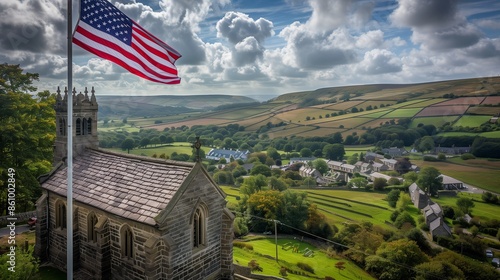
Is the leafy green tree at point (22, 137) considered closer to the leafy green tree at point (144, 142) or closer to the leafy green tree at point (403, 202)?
the leafy green tree at point (403, 202)

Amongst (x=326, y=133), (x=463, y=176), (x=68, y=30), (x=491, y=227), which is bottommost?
(x=491, y=227)

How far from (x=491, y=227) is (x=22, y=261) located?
90287 mm

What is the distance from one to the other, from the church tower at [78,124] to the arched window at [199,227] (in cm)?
1265

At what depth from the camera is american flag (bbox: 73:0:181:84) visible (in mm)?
11203

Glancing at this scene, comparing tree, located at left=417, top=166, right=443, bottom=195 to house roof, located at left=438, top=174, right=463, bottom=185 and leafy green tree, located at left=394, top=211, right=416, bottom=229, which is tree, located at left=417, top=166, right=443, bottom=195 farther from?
leafy green tree, located at left=394, top=211, right=416, bottom=229

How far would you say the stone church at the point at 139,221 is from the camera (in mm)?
14984

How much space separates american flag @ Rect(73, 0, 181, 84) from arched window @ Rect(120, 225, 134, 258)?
838 centimetres

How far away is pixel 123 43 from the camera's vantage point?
40.0ft

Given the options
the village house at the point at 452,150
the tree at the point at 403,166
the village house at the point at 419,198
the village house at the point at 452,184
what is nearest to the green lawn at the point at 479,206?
the village house at the point at 452,184

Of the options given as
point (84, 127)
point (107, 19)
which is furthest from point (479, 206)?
point (107, 19)

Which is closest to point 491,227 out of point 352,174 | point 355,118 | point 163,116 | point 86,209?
point 352,174

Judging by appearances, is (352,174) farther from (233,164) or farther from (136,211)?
(136,211)

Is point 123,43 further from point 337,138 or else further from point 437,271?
point 337,138

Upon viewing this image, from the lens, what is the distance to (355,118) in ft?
470
